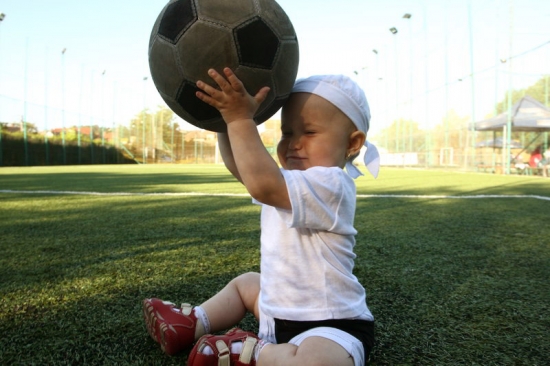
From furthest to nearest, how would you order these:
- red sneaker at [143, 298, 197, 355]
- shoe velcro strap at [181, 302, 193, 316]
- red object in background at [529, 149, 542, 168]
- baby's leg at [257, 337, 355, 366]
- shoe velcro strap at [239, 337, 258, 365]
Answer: red object in background at [529, 149, 542, 168]
shoe velcro strap at [181, 302, 193, 316]
red sneaker at [143, 298, 197, 355]
shoe velcro strap at [239, 337, 258, 365]
baby's leg at [257, 337, 355, 366]

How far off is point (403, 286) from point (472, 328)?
0.48 metres

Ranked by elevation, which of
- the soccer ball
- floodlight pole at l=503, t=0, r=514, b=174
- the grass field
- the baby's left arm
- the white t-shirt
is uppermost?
floodlight pole at l=503, t=0, r=514, b=174

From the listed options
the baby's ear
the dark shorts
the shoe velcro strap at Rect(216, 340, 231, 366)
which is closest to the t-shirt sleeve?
the baby's ear

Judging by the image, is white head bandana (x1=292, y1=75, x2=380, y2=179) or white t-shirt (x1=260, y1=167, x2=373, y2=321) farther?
white head bandana (x1=292, y1=75, x2=380, y2=179)

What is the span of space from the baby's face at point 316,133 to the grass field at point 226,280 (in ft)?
2.02

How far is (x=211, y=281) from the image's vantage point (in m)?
2.02

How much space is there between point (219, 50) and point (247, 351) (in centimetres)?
82

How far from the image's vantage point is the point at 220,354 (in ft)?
3.96

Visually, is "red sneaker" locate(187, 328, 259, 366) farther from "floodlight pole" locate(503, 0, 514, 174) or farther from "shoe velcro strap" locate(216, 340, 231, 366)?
"floodlight pole" locate(503, 0, 514, 174)

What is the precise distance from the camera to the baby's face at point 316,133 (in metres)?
1.38

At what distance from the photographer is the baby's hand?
3.92ft

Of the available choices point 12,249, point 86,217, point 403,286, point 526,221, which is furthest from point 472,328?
point 86,217

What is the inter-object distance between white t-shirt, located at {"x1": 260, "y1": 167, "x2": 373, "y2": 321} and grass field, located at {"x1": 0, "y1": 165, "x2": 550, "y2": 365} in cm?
23

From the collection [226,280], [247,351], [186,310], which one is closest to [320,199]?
[247,351]
